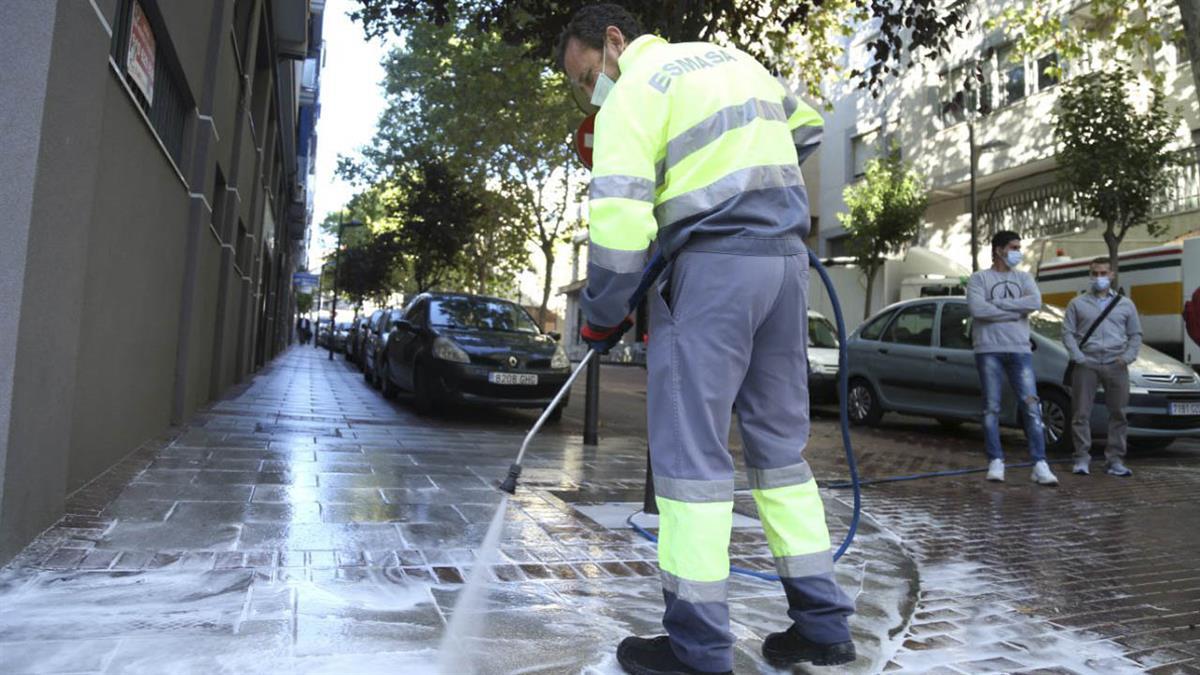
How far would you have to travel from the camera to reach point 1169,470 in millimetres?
7672

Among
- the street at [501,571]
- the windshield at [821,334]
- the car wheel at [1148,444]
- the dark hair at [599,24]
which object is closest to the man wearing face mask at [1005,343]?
the street at [501,571]

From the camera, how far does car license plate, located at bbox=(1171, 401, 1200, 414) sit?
324 inches

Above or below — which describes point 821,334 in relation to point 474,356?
above

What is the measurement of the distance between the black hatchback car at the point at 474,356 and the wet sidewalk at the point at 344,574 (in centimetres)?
355

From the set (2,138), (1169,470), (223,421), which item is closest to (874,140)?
(1169,470)

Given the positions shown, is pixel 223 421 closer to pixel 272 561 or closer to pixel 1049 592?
pixel 272 561

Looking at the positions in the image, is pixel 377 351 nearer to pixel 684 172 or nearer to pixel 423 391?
pixel 423 391

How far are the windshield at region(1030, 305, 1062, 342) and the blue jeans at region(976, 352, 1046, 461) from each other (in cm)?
250

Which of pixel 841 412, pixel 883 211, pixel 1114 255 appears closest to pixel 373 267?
pixel 883 211

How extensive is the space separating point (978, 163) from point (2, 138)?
22333mm

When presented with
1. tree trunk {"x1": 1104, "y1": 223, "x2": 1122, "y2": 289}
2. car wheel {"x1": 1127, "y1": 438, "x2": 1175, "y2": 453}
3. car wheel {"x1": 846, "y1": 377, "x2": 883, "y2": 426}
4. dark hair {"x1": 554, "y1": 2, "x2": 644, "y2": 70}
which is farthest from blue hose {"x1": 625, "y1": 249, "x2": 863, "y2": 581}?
tree trunk {"x1": 1104, "y1": 223, "x2": 1122, "y2": 289}

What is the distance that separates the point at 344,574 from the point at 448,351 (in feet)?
22.1

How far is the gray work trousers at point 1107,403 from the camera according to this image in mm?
7113

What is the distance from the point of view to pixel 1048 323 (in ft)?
30.3
